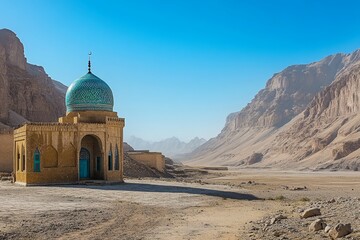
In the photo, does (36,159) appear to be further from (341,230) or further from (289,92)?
(289,92)

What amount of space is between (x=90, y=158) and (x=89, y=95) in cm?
419

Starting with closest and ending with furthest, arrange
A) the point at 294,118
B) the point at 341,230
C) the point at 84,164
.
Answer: the point at 341,230, the point at 84,164, the point at 294,118

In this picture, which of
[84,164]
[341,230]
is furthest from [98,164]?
[341,230]

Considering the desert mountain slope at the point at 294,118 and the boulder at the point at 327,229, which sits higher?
the desert mountain slope at the point at 294,118

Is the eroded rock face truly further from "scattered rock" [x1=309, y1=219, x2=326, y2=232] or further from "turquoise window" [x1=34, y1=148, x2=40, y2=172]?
"scattered rock" [x1=309, y1=219, x2=326, y2=232]

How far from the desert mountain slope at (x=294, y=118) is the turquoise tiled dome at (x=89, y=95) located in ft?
187

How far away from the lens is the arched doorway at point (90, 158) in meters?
29.4

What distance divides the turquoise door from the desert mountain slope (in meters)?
57.6

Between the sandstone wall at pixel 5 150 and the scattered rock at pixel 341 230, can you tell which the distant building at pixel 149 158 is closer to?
the sandstone wall at pixel 5 150

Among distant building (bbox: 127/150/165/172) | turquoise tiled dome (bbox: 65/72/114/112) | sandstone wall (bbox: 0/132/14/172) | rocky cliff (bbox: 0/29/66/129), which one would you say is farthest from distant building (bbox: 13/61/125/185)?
rocky cliff (bbox: 0/29/66/129)

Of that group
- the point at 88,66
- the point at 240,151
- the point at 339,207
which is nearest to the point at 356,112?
the point at 240,151

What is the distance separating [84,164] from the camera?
29.6 metres

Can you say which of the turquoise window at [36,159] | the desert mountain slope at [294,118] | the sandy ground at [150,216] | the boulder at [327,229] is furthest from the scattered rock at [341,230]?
the desert mountain slope at [294,118]

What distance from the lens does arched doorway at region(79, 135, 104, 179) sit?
2936cm
